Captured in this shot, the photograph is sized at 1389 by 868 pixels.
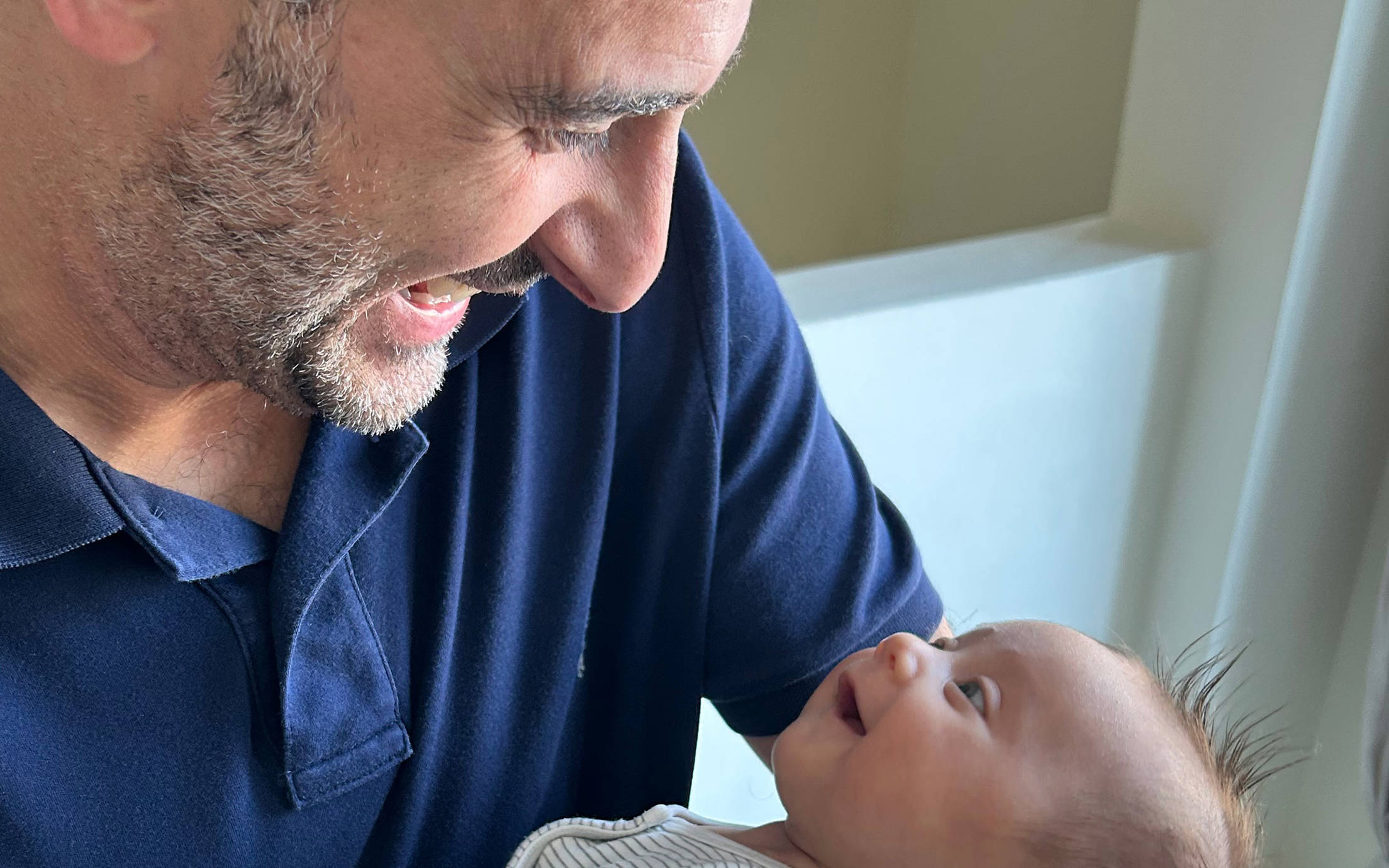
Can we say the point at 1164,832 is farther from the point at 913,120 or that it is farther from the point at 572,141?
the point at 913,120

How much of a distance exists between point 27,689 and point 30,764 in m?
0.04

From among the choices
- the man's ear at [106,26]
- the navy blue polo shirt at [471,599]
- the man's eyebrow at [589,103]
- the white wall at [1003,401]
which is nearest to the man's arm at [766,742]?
the navy blue polo shirt at [471,599]

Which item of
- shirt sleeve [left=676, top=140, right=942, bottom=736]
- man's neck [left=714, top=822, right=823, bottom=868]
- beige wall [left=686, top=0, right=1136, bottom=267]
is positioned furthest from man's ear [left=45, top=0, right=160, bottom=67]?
beige wall [left=686, top=0, right=1136, bottom=267]

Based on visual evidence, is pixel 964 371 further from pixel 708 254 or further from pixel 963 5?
pixel 963 5

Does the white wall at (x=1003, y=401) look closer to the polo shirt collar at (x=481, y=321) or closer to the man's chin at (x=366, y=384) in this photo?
the polo shirt collar at (x=481, y=321)

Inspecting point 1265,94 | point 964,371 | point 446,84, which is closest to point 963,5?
point 1265,94

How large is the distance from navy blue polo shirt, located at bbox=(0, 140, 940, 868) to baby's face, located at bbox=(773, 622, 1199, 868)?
0.06m

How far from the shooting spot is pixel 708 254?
967 millimetres

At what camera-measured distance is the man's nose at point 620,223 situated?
78cm

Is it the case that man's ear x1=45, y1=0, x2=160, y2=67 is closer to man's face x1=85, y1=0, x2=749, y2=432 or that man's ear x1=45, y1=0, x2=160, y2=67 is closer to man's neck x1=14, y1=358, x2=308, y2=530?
man's face x1=85, y1=0, x2=749, y2=432

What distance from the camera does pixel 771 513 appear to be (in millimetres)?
992

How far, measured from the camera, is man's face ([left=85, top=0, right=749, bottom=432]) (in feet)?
2.16

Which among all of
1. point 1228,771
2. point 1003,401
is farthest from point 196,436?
point 1003,401

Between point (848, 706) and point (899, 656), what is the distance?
73 millimetres
